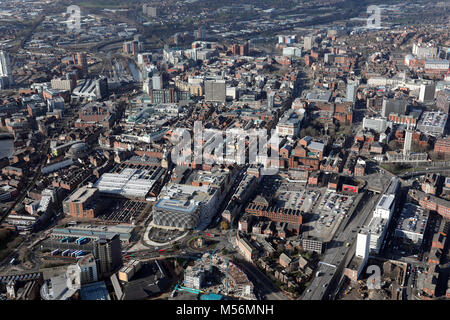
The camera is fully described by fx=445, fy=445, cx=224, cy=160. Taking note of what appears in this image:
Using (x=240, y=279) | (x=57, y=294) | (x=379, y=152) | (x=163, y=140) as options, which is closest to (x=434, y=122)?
(x=379, y=152)

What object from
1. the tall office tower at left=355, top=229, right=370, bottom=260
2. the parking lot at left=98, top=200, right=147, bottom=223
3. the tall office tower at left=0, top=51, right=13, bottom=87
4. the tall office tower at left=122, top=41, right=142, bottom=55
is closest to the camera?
the tall office tower at left=355, top=229, right=370, bottom=260

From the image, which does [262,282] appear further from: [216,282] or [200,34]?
[200,34]

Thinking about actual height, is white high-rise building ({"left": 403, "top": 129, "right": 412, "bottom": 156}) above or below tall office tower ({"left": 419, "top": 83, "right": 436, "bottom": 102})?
below

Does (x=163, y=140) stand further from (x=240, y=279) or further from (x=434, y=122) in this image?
(x=434, y=122)

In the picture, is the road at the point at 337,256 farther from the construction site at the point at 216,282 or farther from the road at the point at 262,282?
the construction site at the point at 216,282

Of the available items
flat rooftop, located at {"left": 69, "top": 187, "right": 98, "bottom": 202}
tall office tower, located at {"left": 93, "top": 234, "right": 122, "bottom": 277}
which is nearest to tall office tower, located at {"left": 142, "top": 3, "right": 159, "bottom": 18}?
flat rooftop, located at {"left": 69, "top": 187, "right": 98, "bottom": 202}

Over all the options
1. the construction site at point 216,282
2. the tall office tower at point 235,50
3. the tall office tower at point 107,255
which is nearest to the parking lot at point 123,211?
the tall office tower at point 107,255

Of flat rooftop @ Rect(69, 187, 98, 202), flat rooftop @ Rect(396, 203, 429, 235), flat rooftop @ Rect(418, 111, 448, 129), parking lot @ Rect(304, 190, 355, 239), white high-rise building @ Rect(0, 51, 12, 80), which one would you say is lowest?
parking lot @ Rect(304, 190, 355, 239)

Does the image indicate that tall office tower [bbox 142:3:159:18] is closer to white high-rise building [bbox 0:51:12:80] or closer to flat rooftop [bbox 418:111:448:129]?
white high-rise building [bbox 0:51:12:80]
